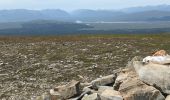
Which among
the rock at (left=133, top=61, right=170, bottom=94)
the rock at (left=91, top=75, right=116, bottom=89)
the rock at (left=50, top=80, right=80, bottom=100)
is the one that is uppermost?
the rock at (left=133, top=61, right=170, bottom=94)

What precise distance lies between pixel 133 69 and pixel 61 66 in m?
18.3

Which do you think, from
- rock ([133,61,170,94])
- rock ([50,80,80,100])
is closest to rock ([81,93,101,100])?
rock ([50,80,80,100])

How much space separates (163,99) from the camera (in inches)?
1034

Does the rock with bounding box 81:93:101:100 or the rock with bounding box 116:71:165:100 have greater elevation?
the rock with bounding box 116:71:165:100

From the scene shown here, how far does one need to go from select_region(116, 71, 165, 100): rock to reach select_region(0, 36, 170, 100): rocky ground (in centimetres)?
969

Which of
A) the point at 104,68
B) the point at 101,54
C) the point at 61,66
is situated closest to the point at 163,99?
the point at 104,68

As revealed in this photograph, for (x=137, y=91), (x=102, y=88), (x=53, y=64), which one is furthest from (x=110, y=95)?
(x=53, y=64)

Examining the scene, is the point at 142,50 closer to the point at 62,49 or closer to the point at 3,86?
the point at 62,49

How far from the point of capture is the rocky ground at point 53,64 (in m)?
38.4

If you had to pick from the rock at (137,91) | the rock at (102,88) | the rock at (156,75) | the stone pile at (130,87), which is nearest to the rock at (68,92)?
the stone pile at (130,87)

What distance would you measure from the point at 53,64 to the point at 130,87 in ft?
74.9

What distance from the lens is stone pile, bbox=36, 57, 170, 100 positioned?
86.4 feet

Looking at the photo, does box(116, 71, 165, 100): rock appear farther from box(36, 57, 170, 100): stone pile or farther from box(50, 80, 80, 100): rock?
box(50, 80, 80, 100): rock

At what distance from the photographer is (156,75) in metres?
27.3
